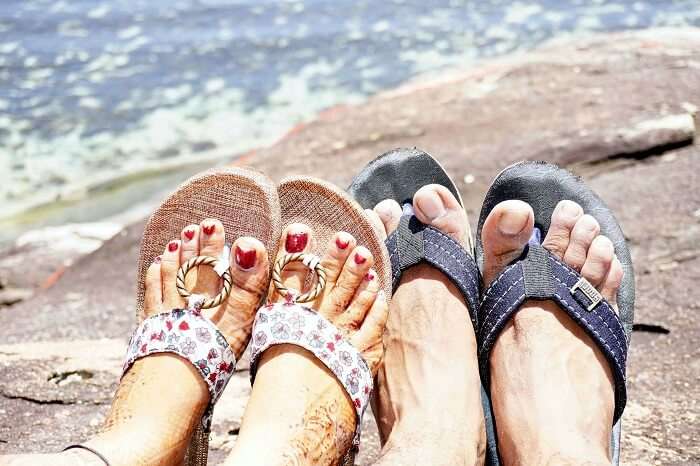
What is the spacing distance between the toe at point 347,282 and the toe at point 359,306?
11 millimetres

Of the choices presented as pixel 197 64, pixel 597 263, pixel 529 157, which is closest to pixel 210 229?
pixel 597 263

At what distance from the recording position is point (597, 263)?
2.07 meters

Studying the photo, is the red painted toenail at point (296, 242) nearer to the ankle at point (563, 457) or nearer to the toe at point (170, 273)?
the toe at point (170, 273)

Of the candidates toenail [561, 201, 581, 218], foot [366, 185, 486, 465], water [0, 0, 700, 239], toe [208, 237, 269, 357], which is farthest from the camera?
water [0, 0, 700, 239]

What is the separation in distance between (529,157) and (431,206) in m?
1.50

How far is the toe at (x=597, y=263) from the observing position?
2074mm

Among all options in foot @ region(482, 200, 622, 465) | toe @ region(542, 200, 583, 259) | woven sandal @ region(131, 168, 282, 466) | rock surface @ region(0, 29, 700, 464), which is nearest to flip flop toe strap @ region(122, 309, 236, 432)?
woven sandal @ region(131, 168, 282, 466)

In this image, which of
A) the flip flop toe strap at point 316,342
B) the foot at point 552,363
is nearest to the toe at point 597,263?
the foot at point 552,363

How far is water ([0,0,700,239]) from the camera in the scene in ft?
20.2

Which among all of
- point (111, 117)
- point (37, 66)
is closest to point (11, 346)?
point (111, 117)

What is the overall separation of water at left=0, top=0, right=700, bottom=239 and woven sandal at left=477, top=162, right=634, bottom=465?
368 centimetres

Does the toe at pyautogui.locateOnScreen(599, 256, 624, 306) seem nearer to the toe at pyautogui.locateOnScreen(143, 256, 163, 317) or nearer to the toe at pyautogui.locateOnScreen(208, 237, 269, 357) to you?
the toe at pyautogui.locateOnScreen(208, 237, 269, 357)

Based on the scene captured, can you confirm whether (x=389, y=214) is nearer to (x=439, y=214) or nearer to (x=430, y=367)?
(x=439, y=214)

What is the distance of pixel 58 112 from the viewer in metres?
6.96
